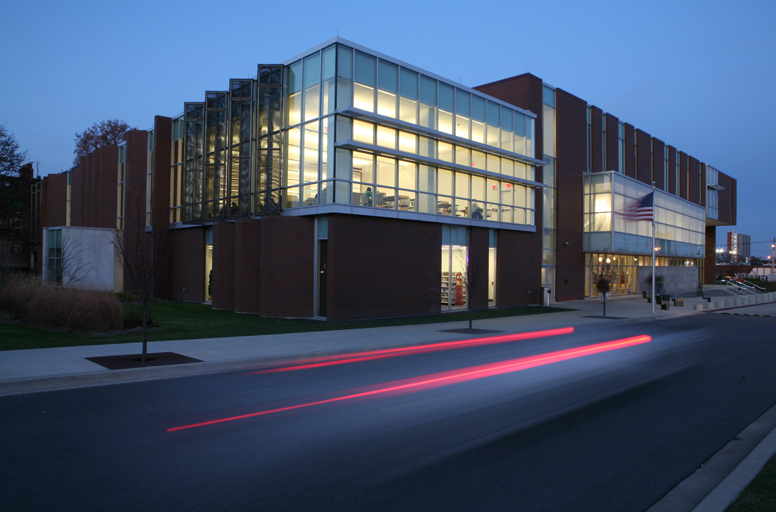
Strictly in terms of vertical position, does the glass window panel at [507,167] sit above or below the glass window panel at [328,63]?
below

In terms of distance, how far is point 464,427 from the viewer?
707cm

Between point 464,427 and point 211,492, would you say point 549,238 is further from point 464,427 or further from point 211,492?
point 211,492

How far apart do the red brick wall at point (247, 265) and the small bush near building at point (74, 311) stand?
23.4 ft

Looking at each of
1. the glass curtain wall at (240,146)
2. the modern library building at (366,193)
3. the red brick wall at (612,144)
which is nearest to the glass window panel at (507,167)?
the modern library building at (366,193)

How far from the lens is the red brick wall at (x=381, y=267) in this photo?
2042 centimetres

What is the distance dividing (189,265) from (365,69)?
53.7 ft

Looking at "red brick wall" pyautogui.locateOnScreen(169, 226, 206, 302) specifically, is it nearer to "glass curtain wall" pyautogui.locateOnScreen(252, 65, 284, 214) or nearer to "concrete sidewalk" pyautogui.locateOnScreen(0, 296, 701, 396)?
"glass curtain wall" pyautogui.locateOnScreen(252, 65, 284, 214)

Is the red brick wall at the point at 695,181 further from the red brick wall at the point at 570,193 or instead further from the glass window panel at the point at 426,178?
the glass window panel at the point at 426,178

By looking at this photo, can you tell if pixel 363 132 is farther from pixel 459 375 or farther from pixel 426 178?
pixel 459 375

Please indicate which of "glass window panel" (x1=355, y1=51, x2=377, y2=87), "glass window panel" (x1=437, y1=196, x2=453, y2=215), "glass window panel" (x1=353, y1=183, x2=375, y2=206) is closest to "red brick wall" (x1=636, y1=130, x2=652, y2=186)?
"glass window panel" (x1=437, y1=196, x2=453, y2=215)

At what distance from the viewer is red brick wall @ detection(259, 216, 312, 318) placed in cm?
2159

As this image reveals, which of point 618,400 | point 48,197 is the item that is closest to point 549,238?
point 618,400

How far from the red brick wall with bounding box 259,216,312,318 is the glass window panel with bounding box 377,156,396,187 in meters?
3.46

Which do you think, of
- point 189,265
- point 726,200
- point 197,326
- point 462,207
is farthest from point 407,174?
point 726,200
